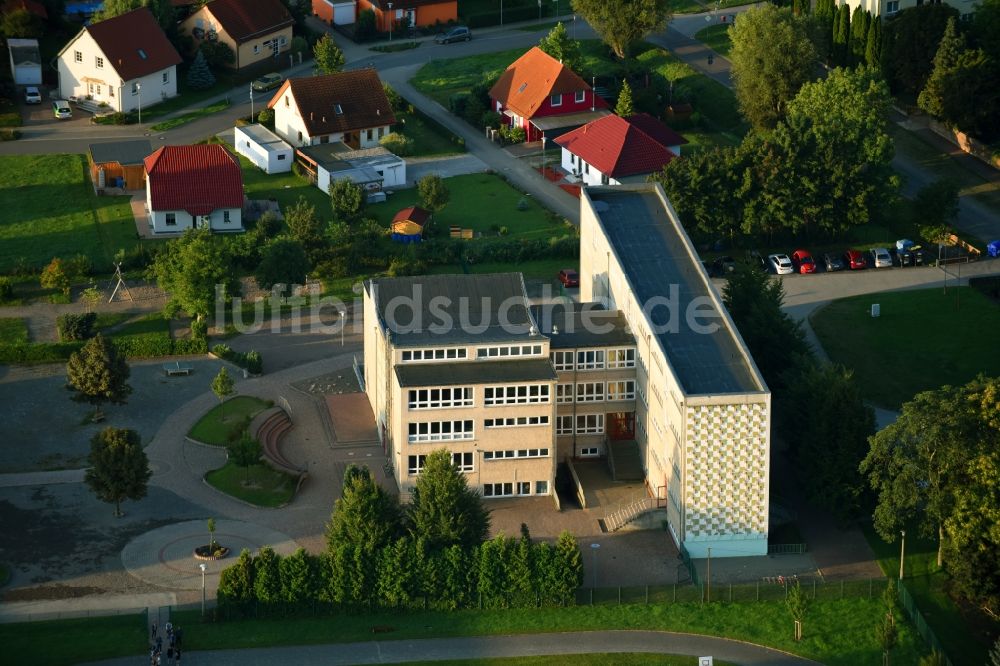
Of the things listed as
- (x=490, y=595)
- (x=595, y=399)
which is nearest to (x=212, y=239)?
(x=595, y=399)

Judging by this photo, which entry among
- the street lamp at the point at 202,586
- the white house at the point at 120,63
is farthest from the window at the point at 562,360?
the white house at the point at 120,63

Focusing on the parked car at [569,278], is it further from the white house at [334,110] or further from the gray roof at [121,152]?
the gray roof at [121,152]

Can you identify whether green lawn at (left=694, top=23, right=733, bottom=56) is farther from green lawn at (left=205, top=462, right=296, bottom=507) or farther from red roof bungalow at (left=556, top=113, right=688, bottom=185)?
green lawn at (left=205, top=462, right=296, bottom=507)

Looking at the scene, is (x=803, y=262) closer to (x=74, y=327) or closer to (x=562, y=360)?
(x=562, y=360)

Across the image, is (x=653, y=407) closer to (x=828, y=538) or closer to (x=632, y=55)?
(x=828, y=538)

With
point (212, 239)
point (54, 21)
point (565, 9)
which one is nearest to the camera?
point (212, 239)

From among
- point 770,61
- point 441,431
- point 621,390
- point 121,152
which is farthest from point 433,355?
point 770,61

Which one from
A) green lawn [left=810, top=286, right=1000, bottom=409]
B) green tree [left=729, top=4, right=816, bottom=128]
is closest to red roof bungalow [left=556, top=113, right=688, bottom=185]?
green tree [left=729, top=4, right=816, bottom=128]
